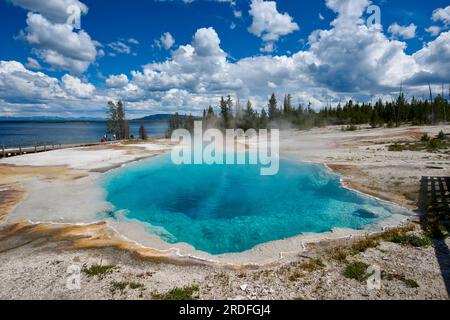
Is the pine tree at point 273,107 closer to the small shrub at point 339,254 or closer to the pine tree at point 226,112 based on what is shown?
the pine tree at point 226,112

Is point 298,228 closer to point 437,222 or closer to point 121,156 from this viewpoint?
point 437,222

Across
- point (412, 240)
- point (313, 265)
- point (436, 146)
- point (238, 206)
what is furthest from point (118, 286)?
point (436, 146)

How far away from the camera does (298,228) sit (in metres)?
15.2

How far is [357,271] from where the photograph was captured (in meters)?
9.05

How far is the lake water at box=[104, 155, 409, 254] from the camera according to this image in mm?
14766

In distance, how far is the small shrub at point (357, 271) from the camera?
8.80 metres

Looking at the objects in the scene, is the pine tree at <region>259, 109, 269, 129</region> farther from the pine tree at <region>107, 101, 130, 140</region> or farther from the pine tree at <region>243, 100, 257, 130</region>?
the pine tree at <region>107, 101, 130, 140</region>

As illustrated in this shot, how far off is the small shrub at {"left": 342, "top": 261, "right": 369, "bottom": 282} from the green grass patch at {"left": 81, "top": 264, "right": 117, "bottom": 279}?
25.3ft

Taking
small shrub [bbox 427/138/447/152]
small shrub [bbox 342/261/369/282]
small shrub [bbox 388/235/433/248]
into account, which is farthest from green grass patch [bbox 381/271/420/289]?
small shrub [bbox 427/138/447/152]

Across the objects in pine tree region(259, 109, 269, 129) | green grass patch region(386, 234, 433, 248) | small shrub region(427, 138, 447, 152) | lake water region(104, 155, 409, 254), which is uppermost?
pine tree region(259, 109, 269, 129)
